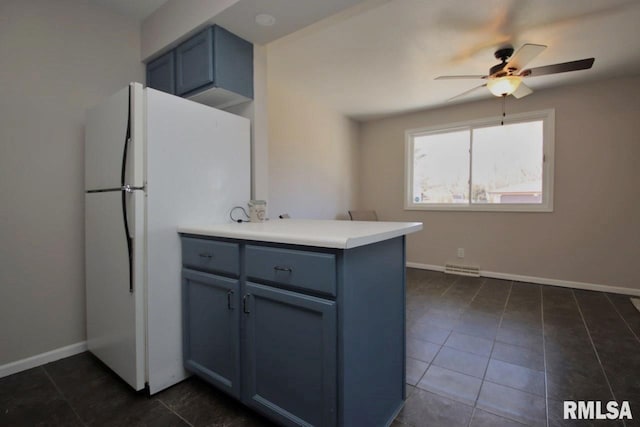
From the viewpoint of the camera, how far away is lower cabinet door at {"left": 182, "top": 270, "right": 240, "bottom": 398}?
142 cm

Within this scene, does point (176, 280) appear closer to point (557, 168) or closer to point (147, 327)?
point (147, 327)

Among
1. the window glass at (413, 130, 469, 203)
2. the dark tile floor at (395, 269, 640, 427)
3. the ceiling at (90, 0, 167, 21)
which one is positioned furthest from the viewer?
the window glass at (413, 130, 469, 203)

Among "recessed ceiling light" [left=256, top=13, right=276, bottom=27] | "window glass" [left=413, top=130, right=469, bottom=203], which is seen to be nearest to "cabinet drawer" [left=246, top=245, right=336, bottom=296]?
"recessed ceiling light" [left=256, top=13, right=276, bottom=27]

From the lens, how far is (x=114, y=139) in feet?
5.42

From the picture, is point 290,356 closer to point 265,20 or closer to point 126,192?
point 126,192

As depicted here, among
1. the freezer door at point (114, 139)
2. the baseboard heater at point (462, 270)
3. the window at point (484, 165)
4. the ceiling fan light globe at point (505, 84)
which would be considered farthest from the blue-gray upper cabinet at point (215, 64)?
the baseboard heater at point (462, 270)

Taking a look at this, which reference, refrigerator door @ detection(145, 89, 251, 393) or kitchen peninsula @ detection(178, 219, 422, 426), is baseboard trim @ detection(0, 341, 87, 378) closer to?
refrigerator door @ detection(145, 89, 251, 393)

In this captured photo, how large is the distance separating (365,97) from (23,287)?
378cm

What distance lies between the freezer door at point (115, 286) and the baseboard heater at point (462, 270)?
394 cm

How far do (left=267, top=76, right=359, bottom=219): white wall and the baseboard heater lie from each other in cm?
173

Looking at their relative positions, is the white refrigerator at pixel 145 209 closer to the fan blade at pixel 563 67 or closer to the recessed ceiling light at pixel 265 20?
the recessed ceiling light at pixel 265 20

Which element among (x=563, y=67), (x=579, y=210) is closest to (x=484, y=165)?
(x=579, y=210)

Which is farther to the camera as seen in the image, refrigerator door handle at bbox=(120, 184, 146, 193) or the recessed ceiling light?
the recessed ceiling light

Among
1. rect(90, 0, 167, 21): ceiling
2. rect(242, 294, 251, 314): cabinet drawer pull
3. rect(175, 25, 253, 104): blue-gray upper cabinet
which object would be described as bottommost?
rect(242, 294, 251, 314): cabinet drawer pull
